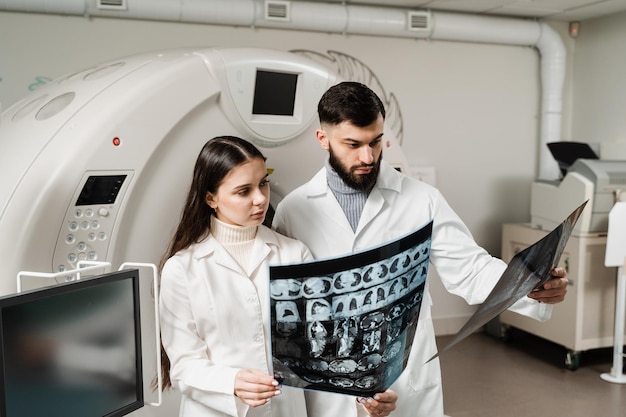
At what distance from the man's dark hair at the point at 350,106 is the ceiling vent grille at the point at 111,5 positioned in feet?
6.81

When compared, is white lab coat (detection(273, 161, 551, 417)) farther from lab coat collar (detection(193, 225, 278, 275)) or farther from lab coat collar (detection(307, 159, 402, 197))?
lab coat collar (detection(193, 225, 278, 275))

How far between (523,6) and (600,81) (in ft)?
2.78

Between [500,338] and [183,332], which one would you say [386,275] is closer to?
[183,332]

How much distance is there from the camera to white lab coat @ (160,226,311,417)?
126 centimetres

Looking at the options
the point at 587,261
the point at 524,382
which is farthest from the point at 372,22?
the point at 524,382

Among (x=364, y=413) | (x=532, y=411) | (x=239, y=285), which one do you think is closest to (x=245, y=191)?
(x=239, y=285)

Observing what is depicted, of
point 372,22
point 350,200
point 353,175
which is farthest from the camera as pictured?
point 372,22

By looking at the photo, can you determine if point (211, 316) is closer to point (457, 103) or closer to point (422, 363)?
point (422, 363)

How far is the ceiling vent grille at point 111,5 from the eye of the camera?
10.1 feet

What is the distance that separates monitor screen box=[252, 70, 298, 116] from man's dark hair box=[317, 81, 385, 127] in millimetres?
457

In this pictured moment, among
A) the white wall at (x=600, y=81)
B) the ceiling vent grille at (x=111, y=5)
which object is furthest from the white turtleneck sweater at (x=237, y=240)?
the white wall at (x=600, y=81)

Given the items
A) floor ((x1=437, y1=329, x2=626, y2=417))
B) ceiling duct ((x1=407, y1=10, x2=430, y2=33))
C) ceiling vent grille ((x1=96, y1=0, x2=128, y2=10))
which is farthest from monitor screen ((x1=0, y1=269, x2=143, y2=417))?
ceiling duct ((x1=407, y1=10, x2=430, y2=33))

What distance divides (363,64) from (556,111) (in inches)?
54.5

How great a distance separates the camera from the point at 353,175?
1455mm
